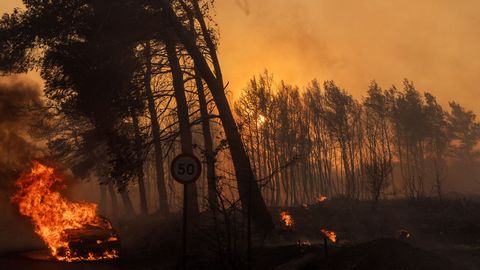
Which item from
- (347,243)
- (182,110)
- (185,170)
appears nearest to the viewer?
(185,170)

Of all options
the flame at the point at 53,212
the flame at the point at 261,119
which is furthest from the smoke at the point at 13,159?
the flame at the point at 261,119

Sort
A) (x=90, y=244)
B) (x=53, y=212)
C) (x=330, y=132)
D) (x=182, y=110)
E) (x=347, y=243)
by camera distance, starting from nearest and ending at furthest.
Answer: (x=90, y=244)
(x=347, y=243)
(x=53, y=212)
(x=182, y=110)
(x=330, y=132)

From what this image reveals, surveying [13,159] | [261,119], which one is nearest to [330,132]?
[261,119]

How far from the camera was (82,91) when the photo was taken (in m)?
16.9

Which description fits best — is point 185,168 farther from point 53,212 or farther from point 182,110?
point 182,110

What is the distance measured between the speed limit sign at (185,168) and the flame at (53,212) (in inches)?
293

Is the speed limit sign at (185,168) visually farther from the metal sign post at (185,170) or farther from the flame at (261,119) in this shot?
the flame at (261,119)

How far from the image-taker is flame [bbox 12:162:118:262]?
15523 mm

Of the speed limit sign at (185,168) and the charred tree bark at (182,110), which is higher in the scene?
the charred tree bark at (182,110)

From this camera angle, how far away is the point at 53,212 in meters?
19.1

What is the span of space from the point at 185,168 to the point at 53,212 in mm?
11827

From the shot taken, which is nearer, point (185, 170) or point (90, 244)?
point (185, 170)

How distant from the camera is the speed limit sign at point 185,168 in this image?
9414mm

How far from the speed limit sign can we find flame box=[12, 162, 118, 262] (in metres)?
7.44
